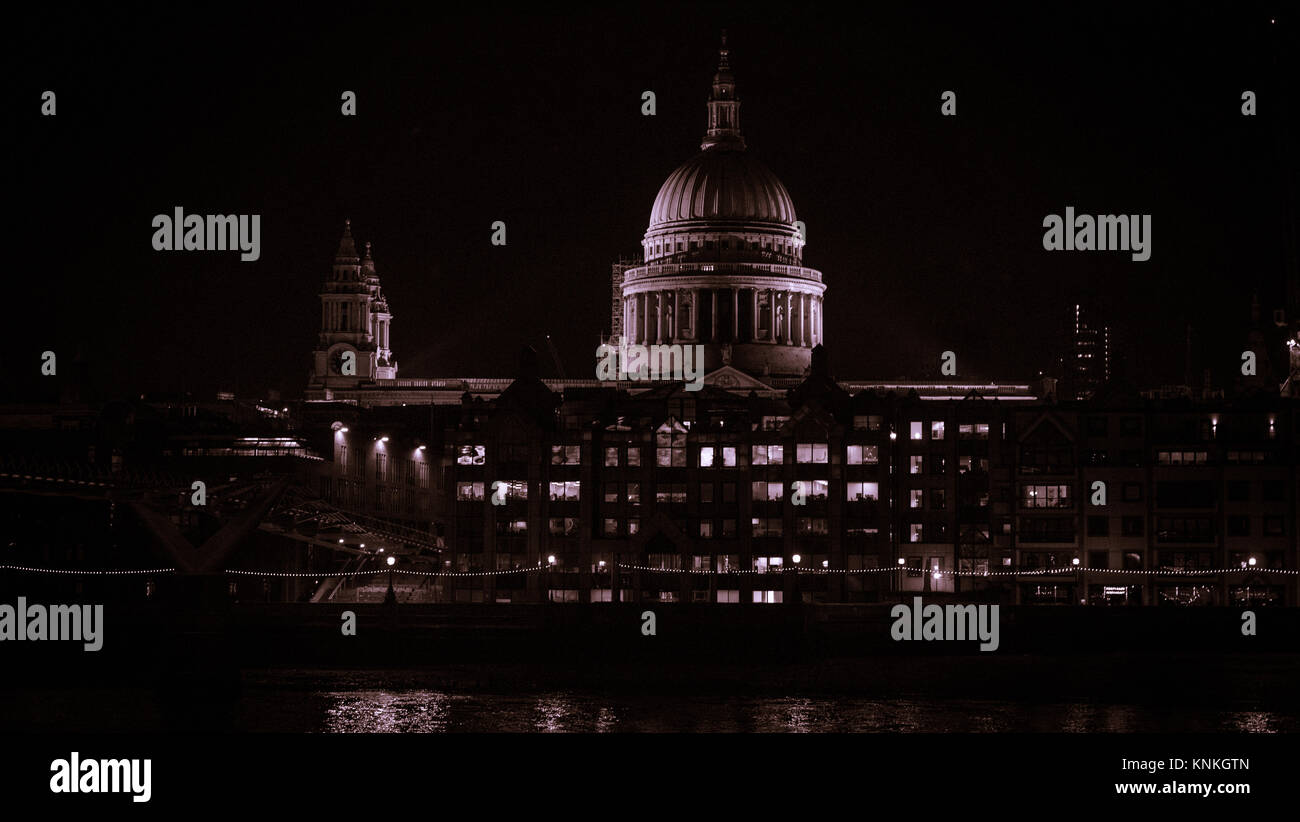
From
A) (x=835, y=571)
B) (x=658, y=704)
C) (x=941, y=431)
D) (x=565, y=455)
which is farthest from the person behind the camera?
(x=941, y=431)

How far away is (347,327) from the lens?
193 m

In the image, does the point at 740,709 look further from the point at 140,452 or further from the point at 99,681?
the point at 140,452

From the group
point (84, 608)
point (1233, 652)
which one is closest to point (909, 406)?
point (1233, 652)

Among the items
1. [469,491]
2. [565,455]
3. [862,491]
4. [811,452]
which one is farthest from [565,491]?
[862,491]

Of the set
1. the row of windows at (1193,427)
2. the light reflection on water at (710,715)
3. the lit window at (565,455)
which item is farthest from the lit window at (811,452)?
the light reflection on water at (710,715)

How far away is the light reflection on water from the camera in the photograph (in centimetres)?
8856

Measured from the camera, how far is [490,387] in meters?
182

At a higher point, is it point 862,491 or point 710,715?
point 862,491

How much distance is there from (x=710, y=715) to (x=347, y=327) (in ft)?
342

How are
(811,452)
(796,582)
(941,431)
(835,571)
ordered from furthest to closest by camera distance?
(941,431)
(811,452)
(835,571)
(796,582)

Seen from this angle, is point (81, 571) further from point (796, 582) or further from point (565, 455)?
point (796, 582)

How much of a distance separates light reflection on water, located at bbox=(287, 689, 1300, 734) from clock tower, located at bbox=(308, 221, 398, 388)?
93052 mm
